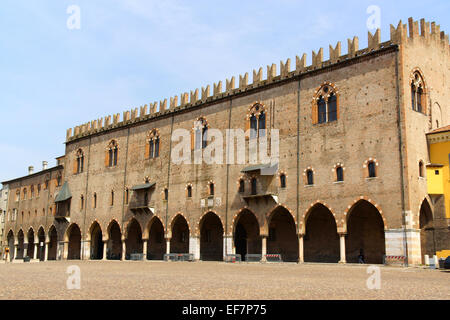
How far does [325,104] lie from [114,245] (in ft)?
82.7

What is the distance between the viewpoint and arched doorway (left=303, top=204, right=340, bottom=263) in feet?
100.0

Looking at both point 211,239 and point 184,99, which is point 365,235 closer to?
point 211,239

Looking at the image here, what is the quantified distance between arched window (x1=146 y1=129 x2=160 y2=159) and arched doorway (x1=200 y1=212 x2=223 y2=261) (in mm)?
Answer: 6709

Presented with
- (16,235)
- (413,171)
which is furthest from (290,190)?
(16,235)

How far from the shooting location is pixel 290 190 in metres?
29.9

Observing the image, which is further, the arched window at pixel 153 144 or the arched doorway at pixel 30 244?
the arched doorway at pixel 30 244

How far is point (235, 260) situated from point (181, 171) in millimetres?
8328

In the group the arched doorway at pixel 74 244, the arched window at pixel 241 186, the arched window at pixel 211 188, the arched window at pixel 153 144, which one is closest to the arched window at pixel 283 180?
the arched window at pixel 241 186

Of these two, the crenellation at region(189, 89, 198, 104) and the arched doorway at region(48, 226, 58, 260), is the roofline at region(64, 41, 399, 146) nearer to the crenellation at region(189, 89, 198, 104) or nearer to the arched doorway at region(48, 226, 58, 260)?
the crenellation at region(189, 89, 198, 104)

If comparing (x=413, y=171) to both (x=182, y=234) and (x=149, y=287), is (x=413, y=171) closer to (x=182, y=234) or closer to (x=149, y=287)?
(x=149, y=287)

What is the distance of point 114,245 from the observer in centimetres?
4550

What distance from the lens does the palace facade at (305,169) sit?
26031mm

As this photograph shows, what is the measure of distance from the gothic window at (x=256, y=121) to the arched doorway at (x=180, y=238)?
10.7 m

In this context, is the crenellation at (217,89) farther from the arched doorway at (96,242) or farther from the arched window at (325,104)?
the arched doorway at (96,242)
